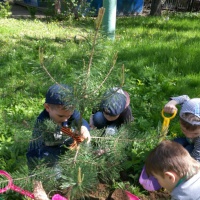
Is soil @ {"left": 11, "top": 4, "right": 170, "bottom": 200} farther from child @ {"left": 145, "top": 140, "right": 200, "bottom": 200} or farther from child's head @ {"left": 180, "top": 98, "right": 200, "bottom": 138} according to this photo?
child @ {"left": 145, "top": 140, "right": 200, "bottom": 200}

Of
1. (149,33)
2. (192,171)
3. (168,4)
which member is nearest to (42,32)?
(149,33)

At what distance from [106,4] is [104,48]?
386cm

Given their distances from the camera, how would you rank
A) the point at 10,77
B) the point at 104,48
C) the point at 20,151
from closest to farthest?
the point at 104,48 < the point at 20,151 < the point at 10,77

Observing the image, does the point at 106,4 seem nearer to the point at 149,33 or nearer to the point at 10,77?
the point at 149,33

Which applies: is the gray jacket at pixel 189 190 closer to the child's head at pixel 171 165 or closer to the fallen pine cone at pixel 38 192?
the child's head at pixel 171 165

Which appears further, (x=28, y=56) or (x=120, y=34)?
(x=120, y=34)

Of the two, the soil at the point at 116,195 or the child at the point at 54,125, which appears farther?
the soil at the point at 116,195

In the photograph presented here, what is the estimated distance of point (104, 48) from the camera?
4.82ft

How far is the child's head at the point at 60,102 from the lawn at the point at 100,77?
5cm

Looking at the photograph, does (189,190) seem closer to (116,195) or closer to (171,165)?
(171,165)

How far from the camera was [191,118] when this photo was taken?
2.13 metres

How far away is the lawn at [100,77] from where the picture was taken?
1.50 metres

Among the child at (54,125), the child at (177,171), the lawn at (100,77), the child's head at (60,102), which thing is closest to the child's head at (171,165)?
the child at (177,171)

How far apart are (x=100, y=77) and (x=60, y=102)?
0.34m
